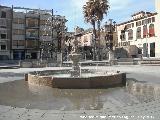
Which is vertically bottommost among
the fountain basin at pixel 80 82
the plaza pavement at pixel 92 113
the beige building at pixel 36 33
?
the plaza pavement at pixel 92 113

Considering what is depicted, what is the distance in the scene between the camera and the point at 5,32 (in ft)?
242

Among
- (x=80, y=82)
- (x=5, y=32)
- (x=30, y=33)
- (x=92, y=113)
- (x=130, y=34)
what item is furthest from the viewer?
(x=130, y=34)

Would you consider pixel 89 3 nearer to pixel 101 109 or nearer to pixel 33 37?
pixel 33 37

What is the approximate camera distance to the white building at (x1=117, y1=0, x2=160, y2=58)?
76.5 m

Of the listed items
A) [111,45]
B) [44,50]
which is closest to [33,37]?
[44,50]

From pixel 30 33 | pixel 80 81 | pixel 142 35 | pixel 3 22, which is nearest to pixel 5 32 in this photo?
pixel 3 22

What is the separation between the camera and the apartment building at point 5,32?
7281 centimetres

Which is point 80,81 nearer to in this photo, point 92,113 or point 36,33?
point 92,113

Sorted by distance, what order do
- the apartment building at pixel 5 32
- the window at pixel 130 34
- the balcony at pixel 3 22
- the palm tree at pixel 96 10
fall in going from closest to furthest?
the palm tree at pixel 96 10, the apartment building at pixel 5 32, the balcony at pixel 3 22, the window at pixel 130 34

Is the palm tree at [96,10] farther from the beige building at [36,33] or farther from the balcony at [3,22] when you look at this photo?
the balcony at [3,22]

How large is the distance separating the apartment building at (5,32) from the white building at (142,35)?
29817 millimetres

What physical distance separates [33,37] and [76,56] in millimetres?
60472

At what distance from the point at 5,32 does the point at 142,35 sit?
113ft

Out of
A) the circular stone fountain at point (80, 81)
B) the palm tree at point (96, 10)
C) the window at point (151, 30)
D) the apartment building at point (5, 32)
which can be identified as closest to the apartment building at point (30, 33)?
the apartment building at point (5, 32)
